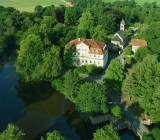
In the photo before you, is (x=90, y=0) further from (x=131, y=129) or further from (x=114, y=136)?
(x=114, y=136)

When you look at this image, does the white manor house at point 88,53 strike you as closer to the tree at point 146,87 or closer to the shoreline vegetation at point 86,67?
the shoreline vegetation at point 86,67

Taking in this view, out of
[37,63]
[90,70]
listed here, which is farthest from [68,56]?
[37,63]

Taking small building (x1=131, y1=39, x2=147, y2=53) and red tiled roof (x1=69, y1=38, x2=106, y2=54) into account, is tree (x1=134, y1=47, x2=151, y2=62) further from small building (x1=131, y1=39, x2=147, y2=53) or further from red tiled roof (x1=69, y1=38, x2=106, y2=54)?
red tiled roof (x1=69, y1=38, x2=106, y2=54)

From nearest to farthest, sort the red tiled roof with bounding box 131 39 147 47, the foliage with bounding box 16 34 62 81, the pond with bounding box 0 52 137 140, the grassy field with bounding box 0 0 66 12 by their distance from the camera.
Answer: the pond with bounding box 0 52 137 140
the foliage with bounding box 16 34 62 81
the red tiled roof with bounding box 131 39 147 47
the grassy field with bounding box 0 0 66 12

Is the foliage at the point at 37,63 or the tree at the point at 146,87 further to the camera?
the foliage at the point at 37,63

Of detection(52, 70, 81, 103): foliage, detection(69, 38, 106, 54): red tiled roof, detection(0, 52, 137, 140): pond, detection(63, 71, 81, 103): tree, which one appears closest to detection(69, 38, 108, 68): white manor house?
detection(69, 38, 106, 54): red tiled roof

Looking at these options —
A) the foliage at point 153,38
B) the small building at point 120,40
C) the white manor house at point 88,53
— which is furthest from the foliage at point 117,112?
the small building at point 120,40

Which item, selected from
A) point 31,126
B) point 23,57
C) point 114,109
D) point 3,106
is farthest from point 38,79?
point 114,109
